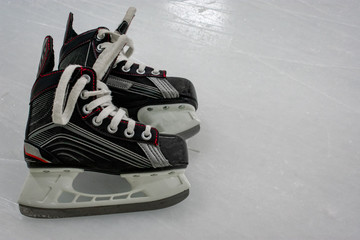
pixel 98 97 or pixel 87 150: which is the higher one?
pixel 98 97

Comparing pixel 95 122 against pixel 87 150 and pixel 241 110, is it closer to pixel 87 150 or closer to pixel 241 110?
pixel 87 150

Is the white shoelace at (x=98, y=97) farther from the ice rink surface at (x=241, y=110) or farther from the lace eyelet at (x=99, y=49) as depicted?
the ice rink surface at (x=241, y=110)

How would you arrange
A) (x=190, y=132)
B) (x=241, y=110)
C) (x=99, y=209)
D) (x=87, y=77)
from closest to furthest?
(x=87, y=77), (x=99, y=209), (x=190, y=132), (x=241, y=110)

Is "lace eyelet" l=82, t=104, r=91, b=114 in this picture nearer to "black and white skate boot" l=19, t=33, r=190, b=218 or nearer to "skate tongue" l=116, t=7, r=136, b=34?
"black and white skate boot" l=19, t=33, r=190, b=218

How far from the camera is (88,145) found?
0.92 m

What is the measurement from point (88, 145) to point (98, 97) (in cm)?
13

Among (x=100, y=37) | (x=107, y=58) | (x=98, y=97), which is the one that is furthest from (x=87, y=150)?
(x=100, y=37)

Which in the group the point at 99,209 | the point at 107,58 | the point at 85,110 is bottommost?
the point at 99,209

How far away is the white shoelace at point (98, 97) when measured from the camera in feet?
2.72

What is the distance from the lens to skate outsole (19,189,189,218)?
95 cm

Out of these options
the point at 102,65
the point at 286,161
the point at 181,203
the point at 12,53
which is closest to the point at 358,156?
the point at 286,161

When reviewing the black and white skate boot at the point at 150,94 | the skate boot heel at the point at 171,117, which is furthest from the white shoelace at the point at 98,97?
the skate boot heel at the point at 171,117

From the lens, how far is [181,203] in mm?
1046

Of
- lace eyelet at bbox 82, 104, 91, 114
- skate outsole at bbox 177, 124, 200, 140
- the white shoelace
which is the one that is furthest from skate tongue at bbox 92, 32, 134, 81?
skate outsole at bbox 177, 124, 200, 140
